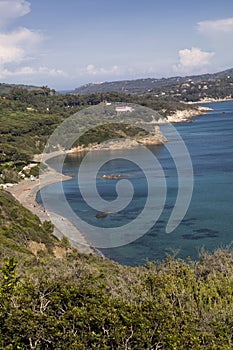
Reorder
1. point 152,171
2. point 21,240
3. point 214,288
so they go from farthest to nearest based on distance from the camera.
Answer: point 152,171, point 21,240, point 214,288

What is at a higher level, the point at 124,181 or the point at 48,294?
the point at 48,294

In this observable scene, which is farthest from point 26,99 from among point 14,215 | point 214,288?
point 214,288

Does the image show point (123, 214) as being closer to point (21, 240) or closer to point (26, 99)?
point (21, 240)

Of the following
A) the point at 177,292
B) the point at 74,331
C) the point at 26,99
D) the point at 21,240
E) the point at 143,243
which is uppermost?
the point at 26,99

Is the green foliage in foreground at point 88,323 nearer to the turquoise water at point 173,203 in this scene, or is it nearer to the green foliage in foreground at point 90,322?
the green foliage in foreground at point 90,322

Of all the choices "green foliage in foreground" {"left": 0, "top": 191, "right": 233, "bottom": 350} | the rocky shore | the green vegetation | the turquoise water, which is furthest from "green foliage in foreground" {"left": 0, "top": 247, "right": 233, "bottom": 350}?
the rocky shore

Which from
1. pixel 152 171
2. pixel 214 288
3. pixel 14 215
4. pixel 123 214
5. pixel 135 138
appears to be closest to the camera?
pixel 214 288

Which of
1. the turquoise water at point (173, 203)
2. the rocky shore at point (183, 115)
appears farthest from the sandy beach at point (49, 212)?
the rocky shore at point (183, 115)

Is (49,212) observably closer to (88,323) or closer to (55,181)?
(55,181)
